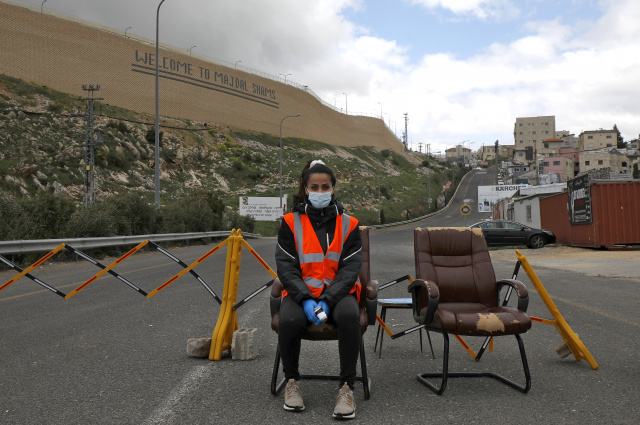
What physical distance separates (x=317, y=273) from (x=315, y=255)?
138 mm

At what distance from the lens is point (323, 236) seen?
436 cm

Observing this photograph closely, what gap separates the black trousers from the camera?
399cm

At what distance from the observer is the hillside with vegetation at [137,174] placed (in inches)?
788

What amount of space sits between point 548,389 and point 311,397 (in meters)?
1.85

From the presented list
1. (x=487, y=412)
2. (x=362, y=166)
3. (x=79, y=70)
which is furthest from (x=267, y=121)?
(x=487, y=412)

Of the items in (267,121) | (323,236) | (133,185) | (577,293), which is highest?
(267,121)

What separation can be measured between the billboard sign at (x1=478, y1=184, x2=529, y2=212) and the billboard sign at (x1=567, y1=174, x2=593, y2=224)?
47269 millimetres

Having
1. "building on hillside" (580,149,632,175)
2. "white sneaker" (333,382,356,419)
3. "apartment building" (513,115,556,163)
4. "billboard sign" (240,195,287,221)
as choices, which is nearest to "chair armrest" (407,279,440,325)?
"white sneaker" (333,382,356,419)

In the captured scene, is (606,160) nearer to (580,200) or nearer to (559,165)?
(559,165)

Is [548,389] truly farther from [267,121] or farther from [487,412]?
[267,121]

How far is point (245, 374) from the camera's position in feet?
16.1

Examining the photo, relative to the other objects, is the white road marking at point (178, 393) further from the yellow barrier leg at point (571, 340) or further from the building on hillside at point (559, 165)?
the building on hillside at point (559, 165)

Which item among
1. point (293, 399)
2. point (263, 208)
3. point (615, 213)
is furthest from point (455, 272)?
point (263, 208)

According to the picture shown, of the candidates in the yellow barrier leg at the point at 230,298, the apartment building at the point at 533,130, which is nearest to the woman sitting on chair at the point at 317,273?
the yellow barrier leg at the point at 230,298
